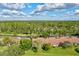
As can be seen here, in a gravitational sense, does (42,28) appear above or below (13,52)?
above

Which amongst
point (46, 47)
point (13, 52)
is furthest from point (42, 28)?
point (13, 52)

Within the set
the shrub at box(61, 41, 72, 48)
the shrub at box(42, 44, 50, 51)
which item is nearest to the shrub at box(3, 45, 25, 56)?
the shrub at box(42, 44, 50, 51)

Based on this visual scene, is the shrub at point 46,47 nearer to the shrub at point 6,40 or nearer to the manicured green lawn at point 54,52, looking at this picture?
the manicured green lawn at point 54,52

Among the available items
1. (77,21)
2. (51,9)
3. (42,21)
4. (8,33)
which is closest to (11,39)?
(8,33)

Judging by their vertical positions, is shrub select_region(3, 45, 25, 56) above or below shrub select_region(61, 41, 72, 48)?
below

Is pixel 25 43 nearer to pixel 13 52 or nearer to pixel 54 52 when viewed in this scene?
pixel 13 52

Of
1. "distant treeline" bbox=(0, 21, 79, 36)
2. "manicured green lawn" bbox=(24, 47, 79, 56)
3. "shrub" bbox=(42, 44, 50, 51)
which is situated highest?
"distant treeline" bbox=(0, 21, 79, 36)

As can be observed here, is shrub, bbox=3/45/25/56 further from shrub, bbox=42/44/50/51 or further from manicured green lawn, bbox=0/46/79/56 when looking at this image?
shrub, bbox=42/44/50/51

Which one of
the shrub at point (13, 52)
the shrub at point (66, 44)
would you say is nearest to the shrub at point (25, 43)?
the shrub at point (13, 52)
